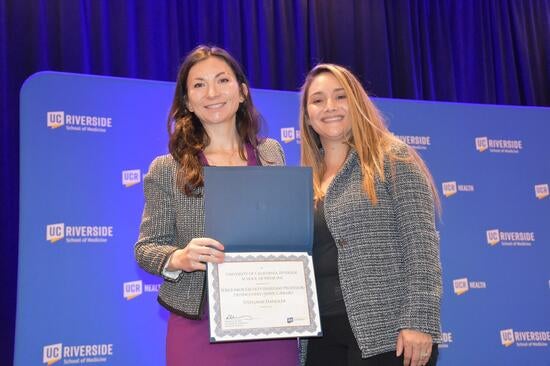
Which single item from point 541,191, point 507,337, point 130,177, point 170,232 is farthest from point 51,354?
point 541,191

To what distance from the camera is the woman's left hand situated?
1829 mm

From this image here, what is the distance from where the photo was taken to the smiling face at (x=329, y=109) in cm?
219

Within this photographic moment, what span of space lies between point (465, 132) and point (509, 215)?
0.64 meters

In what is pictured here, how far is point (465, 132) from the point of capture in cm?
429

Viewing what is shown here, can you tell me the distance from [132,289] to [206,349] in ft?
5.43

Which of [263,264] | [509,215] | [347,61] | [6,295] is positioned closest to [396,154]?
[263,264]

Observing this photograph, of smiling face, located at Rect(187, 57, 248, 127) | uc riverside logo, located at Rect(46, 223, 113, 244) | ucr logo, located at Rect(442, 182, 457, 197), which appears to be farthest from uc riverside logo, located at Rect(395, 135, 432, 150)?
smiling face, located at Rect(187, 57, 248, 127)

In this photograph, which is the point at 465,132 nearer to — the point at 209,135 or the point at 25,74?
the point at 209,135

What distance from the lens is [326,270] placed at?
199 cm

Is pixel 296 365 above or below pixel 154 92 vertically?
below

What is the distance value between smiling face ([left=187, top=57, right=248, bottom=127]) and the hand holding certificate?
321mm

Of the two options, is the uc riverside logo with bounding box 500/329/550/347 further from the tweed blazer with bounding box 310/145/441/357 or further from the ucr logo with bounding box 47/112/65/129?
the ucr logo with bounding box 47/112/65/129

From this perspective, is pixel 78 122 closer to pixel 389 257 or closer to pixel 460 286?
pixel 389 257

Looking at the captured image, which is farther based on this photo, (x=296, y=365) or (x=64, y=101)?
(x=64, y=101)
